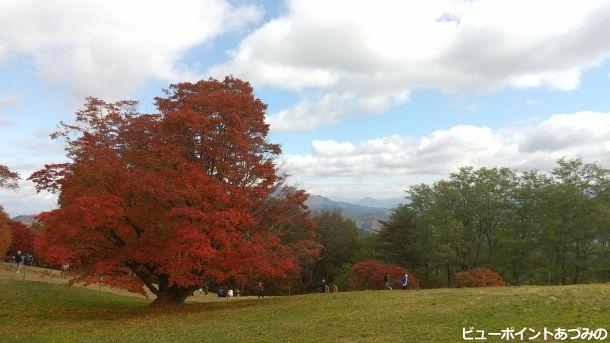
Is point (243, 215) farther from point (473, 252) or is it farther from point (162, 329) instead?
point (473, 252)

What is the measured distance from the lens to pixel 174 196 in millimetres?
18078

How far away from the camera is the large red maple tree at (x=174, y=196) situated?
59.8 feet

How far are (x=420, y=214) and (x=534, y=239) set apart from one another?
45.6 ft

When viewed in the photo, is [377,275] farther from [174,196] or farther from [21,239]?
→ [21,239]

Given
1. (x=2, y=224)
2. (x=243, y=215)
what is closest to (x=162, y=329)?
(x=243, y=215)

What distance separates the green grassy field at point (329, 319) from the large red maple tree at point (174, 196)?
2.02 m

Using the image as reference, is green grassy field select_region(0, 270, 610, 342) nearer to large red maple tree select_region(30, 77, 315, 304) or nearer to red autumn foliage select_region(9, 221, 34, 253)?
large red maple tree select_region(30, 77, 315, 304)

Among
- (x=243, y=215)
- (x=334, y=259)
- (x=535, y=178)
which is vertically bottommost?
(x=334, y=259)

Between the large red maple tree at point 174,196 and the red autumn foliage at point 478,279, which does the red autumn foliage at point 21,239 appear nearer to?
the large red maple tree at point 174,196

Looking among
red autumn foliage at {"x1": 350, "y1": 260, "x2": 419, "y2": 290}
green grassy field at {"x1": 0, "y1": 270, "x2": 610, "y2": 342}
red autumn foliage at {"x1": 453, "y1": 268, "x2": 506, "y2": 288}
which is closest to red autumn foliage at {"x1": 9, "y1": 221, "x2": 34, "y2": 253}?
green grassy field at {"x1": 0, "y1": 270, "x2": 610, "y2": 342}

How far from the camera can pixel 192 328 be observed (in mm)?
16125

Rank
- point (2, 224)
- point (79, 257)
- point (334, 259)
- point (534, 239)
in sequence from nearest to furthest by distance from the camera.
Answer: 1. point (79, 257)
2. point (2, 224)
3. point (534, 239)
4. point (334, 259)

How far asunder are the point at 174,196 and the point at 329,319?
8.54 m

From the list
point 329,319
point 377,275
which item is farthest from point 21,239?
point 329,319
